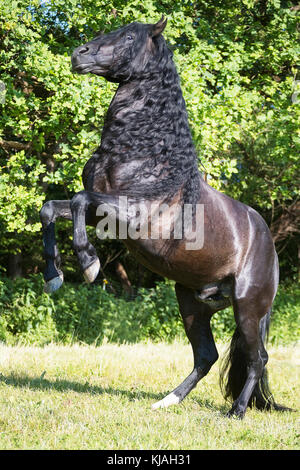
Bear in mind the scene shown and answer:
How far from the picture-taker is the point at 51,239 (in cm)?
444

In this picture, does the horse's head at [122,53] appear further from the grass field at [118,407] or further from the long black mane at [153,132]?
the grass field at [118,407]

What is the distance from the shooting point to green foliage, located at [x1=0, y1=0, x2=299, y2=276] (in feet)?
31.3

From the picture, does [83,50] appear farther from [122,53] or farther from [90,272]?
[90,272]

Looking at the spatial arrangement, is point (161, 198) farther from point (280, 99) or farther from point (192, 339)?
point (280, 99)

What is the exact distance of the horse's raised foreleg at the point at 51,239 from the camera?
4.36 metres

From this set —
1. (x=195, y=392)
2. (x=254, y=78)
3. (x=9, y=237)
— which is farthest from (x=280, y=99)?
(x=195, y=392)

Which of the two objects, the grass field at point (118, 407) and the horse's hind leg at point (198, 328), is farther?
the horse's hind leg at point (198, 328)

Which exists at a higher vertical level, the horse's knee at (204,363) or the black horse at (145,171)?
the black horse at (145,171)

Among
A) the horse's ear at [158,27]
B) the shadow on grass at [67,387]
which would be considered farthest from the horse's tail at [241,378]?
the horse's ear at [158,27]

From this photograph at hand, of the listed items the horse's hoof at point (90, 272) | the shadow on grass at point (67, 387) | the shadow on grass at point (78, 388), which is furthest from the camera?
the shadow on grass at point (67, 387)

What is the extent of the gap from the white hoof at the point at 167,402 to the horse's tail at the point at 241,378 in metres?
0.61

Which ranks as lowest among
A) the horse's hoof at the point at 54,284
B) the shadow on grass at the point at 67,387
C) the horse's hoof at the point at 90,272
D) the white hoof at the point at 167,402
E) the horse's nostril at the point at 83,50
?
the shadow on grass at the point at 67,387

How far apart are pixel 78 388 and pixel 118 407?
1.22 meters

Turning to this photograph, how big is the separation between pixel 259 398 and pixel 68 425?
2.10 m
